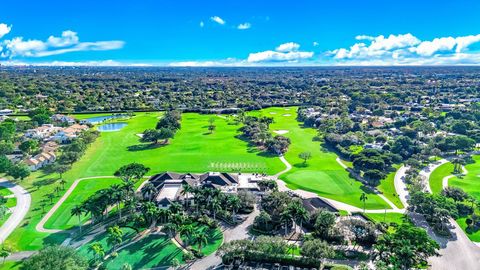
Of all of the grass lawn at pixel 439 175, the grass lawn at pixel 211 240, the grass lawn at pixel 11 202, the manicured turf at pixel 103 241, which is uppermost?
the grass lawn at pixel 11 202

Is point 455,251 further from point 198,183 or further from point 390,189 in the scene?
point 198,183

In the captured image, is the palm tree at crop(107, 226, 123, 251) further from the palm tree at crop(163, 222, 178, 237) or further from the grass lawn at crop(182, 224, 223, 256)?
the grass lawn at crop(182, 224, 223, 256)

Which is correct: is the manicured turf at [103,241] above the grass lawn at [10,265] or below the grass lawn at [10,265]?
above

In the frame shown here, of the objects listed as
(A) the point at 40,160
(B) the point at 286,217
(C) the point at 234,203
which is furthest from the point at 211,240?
(A) the point at 40,160

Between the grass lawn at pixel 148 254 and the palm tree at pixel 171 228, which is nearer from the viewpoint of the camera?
the grass lawn at pixel 148 254

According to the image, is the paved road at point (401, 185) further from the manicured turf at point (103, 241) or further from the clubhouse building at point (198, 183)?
the manicured turf at point (103, 241)

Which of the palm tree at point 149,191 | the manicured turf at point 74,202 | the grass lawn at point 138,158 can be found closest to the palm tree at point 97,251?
the grass lawn at point 138,158
